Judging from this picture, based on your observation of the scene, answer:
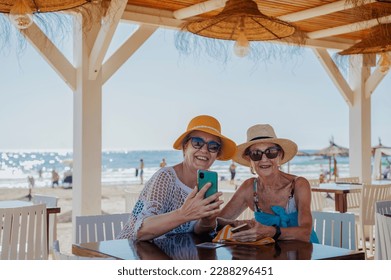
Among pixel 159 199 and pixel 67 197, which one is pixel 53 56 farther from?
pixel 67 197

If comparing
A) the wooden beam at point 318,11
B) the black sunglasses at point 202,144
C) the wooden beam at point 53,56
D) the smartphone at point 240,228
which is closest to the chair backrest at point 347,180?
the wooden beam at point 318,11

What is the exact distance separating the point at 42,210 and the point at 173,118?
2805 cm

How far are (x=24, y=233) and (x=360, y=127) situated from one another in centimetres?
543

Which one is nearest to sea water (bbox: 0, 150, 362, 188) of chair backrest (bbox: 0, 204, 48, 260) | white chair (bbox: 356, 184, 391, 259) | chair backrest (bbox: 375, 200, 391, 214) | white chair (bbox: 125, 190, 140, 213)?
white chair (bbox: 356, 184, 391, 259)

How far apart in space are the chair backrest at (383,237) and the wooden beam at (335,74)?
15.8 ft

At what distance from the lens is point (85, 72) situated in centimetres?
593

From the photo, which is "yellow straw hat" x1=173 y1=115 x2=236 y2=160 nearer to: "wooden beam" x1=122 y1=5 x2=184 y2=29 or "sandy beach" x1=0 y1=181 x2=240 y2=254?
"wooden beam" x1=122 y1=5 x2=184 y2=29

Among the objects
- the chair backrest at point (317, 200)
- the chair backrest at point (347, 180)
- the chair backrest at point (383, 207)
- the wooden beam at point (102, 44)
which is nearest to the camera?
the chair backrest at point (383, 207)

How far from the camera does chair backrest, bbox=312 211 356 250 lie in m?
3.29

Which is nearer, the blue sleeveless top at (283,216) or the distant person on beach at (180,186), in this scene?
the distant person on beach at (180,186)

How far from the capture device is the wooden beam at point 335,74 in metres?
8.05

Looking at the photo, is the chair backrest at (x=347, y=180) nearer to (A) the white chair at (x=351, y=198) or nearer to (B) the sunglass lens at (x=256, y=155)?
(A) the white chair at (x=351, y=198)

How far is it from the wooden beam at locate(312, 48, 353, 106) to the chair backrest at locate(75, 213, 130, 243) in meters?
5.07
